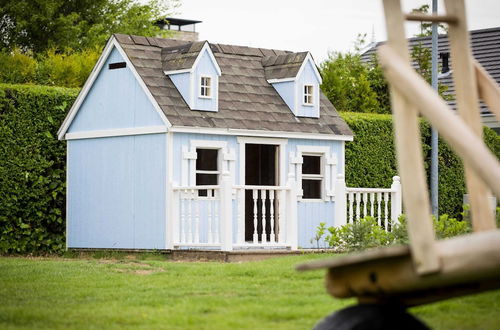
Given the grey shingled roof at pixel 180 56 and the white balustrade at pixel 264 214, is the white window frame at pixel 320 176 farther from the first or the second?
the grey shingled roof at pixel 180 56

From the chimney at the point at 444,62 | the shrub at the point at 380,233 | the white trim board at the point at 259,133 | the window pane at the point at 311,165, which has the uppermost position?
the chimney at the point at 444,62

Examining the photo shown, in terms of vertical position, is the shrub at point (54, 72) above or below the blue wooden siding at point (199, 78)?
above

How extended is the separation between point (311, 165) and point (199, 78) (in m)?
3.03

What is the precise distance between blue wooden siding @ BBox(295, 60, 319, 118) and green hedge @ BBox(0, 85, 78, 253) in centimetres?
460

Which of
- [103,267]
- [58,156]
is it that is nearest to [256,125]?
[58,156]

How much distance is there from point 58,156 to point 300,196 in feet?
15.6

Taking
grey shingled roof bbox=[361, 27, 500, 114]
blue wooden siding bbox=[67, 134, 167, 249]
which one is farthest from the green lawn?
grey shingled roof bbox=[361, 27, 500, 114]

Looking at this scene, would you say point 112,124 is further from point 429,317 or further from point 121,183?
point 429,317

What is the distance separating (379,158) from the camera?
22.7 metres

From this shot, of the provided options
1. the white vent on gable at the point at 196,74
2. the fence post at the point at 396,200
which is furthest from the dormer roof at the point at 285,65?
the fence post at the point at 396,200

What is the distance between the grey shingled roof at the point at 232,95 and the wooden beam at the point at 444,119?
12820mm

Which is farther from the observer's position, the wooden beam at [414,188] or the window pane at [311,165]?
the window pane at [311,165]

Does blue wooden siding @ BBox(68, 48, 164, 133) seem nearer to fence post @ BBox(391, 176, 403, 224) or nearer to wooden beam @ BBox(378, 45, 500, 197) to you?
fence post @ BBox(391, 176, 403, 224)

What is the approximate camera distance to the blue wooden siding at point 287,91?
65.0 feet
